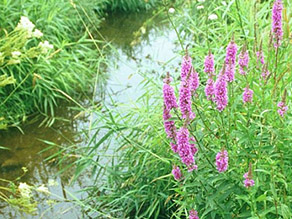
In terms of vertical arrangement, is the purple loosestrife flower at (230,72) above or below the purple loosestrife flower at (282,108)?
above

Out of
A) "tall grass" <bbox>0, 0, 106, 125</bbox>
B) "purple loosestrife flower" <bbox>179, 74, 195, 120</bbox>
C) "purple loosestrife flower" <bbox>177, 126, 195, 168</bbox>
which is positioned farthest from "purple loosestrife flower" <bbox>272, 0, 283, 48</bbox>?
"tall grass" <bbox>0, 0, 106, 125</bbox>

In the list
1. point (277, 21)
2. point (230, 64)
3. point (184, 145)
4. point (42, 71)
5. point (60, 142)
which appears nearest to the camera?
point (184, 145)

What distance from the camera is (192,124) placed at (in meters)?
2.21

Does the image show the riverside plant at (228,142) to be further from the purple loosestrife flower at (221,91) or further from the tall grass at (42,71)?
the tall grass at (42,71)

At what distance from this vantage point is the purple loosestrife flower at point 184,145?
198 cm

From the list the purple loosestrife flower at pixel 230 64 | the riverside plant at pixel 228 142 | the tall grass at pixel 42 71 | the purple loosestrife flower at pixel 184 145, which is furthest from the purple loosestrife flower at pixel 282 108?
the tall grass at pixel 42 71

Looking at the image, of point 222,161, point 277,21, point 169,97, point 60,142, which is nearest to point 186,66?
point 169,97

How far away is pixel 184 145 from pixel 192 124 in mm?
229

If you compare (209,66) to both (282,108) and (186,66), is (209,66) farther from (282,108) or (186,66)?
(282,108)

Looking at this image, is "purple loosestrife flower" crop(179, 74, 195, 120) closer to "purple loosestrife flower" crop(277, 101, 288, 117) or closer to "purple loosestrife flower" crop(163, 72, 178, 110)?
"purple loosestrife flower" crop(163, 72, 178, 110)

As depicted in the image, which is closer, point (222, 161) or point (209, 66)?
point (222, 161)

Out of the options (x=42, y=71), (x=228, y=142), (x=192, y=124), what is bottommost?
(x=42, y=71)

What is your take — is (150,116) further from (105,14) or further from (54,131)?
(105,14)

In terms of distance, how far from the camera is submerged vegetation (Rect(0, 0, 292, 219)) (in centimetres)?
216
